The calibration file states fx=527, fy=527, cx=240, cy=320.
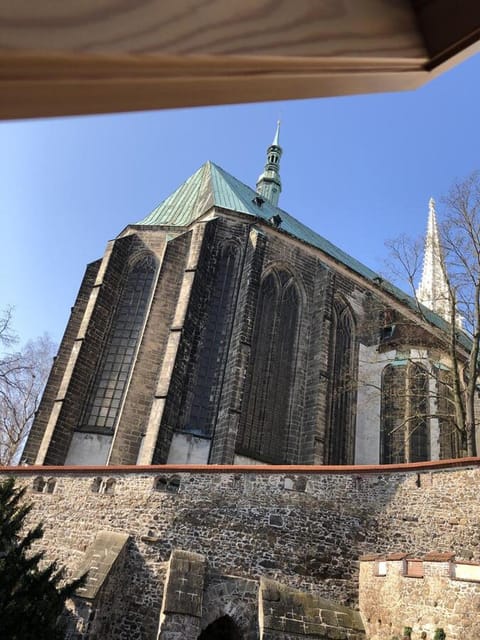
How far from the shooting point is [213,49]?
0.97 meters

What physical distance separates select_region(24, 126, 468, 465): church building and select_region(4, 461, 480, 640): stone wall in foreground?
3.99 metres

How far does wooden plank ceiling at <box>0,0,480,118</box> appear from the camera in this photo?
0.80m

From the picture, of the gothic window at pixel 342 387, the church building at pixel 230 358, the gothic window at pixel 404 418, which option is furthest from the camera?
the gothic window at pixel 404 418

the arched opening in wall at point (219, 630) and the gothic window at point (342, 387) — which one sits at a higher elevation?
the gothic window at point (342, 387)

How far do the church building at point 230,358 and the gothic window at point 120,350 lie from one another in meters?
0.04

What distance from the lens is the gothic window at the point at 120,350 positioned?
56.4 ft

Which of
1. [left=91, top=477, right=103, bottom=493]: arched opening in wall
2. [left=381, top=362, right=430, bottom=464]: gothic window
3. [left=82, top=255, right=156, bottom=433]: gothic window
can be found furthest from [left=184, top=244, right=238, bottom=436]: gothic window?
[left=381, top=362, right=430, bottom=464]: gothic window

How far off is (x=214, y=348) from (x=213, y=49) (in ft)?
54.7

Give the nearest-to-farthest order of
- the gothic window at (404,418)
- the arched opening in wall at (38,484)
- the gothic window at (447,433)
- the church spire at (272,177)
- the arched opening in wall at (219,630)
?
the arched opening in wall at (219,630) < the arched opening in wall at (38,484) < the gothic window at (447,433) < the gothic window at (404,418) < the church spire at (272,177)

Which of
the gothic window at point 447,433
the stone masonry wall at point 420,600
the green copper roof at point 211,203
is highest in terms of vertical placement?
the green copper roof at point 211,203

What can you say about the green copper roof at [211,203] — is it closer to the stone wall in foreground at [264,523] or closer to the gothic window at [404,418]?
the gothic window at [404,418]

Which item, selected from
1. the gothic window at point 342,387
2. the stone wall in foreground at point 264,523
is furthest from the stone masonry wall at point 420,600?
the gothic window at point 342,387

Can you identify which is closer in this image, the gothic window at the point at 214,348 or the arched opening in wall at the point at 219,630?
the arched opening in wall at the point at 219,630

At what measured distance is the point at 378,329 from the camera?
23.2m
